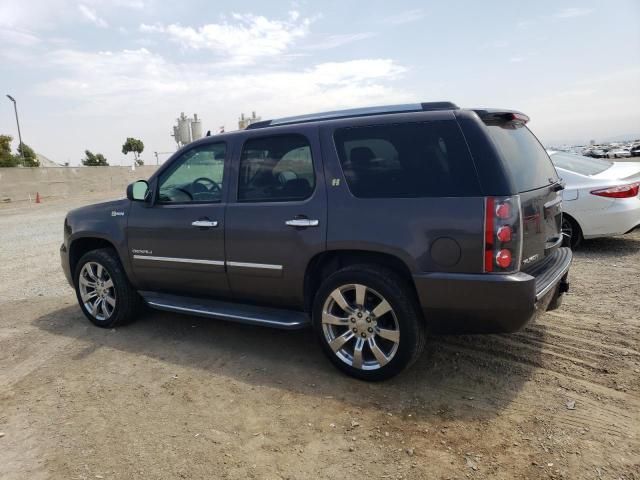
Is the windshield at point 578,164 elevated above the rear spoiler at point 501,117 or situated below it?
below

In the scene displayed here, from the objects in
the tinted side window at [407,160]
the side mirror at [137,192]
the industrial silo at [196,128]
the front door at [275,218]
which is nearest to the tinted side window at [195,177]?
the side mirror at [137,192]

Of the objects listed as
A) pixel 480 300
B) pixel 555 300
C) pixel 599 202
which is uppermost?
pixel 599 202

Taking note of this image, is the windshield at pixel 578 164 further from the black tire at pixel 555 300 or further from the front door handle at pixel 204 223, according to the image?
the front door handle at pixel 204 223

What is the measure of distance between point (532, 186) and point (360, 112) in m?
1.36

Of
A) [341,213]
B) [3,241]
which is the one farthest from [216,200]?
[3,241]

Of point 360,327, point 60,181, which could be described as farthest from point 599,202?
point 60,181

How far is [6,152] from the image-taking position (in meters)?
50.5

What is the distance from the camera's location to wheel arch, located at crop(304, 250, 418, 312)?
11.1 feet

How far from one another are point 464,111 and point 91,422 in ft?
10.5

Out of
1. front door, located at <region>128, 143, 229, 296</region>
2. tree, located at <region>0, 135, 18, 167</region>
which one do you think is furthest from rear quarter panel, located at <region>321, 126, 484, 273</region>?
tree, located at <region>0, 135, 18, 167</region>

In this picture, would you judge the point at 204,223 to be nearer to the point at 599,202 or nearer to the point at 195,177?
the point at 195,177

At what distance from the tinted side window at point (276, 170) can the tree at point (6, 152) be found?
5432cm

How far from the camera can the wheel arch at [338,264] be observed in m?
3.40

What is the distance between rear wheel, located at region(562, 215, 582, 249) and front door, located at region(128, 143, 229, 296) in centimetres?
492
